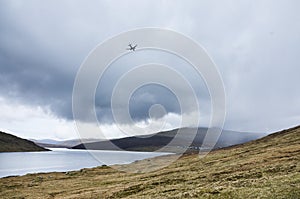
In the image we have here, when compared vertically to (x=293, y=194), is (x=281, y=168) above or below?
above

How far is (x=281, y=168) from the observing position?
1734 inches

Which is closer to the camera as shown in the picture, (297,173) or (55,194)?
(297,173)

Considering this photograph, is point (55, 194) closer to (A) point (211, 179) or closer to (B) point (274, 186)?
(A) point (211, 179)

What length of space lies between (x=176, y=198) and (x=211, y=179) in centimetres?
1342

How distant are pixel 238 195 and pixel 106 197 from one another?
23.9 meters

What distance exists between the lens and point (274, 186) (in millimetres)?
33156

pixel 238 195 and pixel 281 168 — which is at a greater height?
pixel 281 168

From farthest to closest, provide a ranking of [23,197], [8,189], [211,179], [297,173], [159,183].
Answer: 1. [8,189]
2. [23,197]
3. [159,183]
4. [211,179]
5. [297,173]

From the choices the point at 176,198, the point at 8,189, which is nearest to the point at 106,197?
the point at 176,198

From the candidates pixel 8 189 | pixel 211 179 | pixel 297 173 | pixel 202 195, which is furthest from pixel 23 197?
pixel 297 173

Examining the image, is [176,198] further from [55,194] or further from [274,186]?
[55,194]

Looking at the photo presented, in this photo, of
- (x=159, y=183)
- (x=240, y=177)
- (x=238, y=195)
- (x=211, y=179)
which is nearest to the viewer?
(x=238, y=195)

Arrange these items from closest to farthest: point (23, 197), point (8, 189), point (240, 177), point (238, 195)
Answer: point (238, 195)
point (240, 177)
point (23, 197)
point (8, 189)

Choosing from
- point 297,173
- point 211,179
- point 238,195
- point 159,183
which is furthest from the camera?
point 159,183
